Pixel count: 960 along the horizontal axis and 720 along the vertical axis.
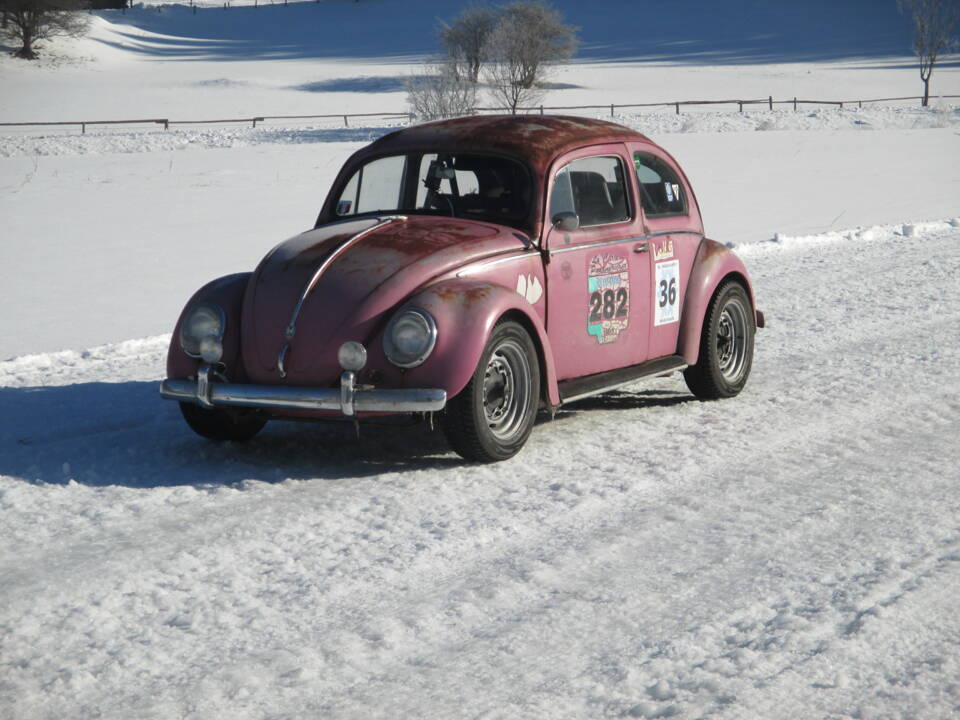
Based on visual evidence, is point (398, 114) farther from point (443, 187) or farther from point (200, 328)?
point (200, 328)

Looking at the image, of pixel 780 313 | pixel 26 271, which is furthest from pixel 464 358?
pixel 26 271

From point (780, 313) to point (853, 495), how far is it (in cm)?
517

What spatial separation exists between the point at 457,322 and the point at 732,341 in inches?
109

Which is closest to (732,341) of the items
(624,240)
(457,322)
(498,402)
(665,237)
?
(665,237)

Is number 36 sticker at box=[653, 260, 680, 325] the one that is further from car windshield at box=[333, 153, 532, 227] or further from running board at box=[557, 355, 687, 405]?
car windshield at box=[333, 153, 532, 227]

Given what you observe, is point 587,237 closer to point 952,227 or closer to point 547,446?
point 547,446

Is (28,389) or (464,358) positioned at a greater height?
(464,358)

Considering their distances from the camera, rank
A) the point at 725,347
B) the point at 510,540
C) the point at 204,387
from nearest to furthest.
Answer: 1. the point at 510,540
2. the point at 204,387
3. the point at 725,347

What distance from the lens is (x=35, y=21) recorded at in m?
81.3

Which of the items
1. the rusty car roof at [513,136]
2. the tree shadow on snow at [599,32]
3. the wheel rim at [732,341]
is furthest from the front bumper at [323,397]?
the tree shadow on snow at [599,32]

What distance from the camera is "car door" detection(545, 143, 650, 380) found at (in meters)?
6.57

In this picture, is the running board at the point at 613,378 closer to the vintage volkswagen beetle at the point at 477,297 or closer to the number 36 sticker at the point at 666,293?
the vintage volkswagen beetle at the point at 477,297

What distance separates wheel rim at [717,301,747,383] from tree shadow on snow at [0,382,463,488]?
207cm

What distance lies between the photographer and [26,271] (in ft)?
45.9
